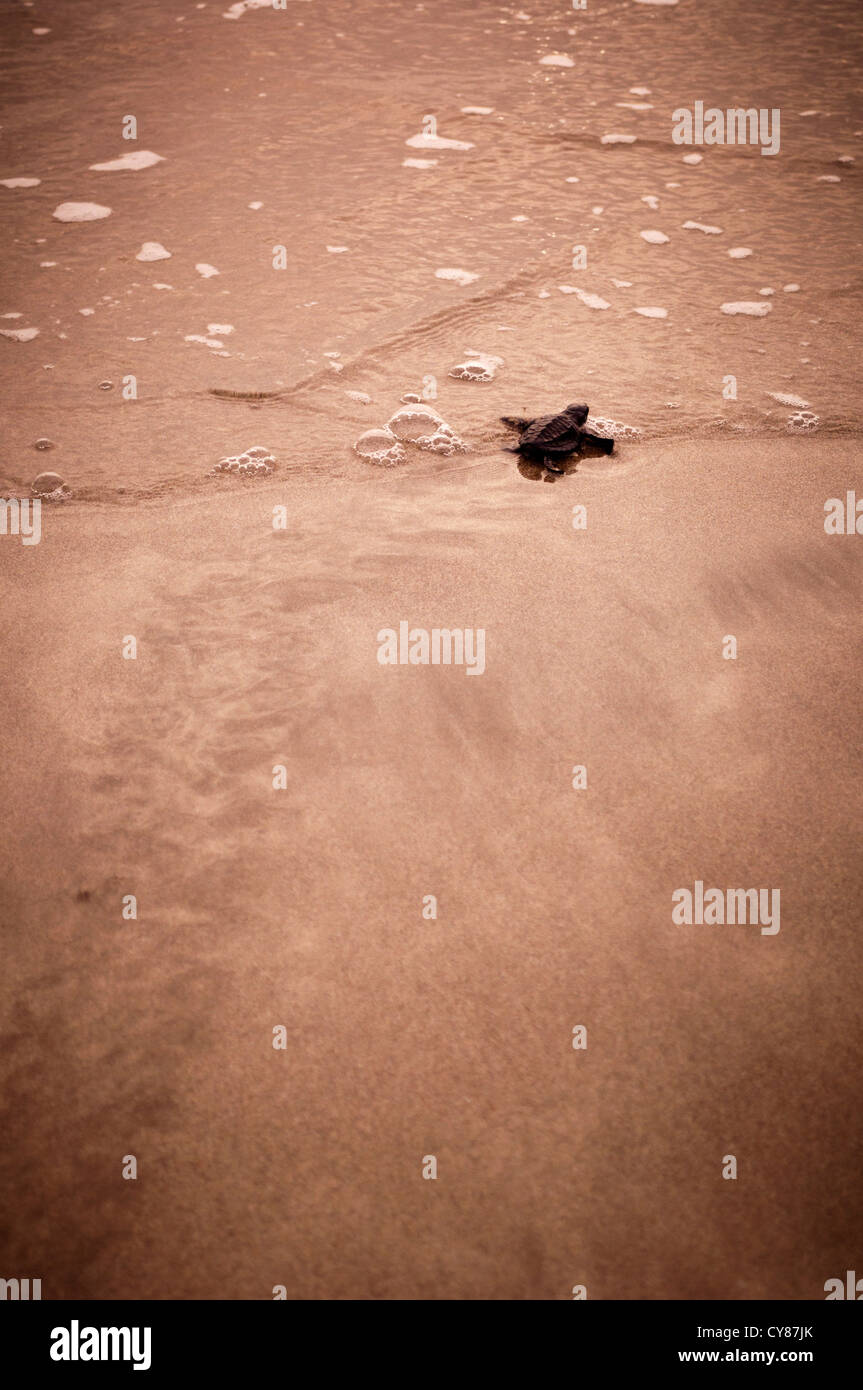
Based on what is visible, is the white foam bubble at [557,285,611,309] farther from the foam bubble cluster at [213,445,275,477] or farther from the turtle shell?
the foam bubble cluster at [213,445,275,477]

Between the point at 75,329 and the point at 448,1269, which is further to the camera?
the point at 75,329

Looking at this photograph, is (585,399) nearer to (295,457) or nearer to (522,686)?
(295,457)

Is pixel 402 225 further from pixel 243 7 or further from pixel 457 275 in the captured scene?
pixel 243 7

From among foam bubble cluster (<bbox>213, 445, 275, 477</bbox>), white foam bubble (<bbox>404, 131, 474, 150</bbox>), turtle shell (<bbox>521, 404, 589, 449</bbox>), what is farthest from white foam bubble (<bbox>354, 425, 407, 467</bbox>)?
white foam bubble (<bbox>404, 131, 474, 150</bbox>)

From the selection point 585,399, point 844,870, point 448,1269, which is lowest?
point 448,1269

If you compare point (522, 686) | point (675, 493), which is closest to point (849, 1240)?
point (522, 686)

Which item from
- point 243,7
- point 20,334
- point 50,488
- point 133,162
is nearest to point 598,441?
point 50,488
